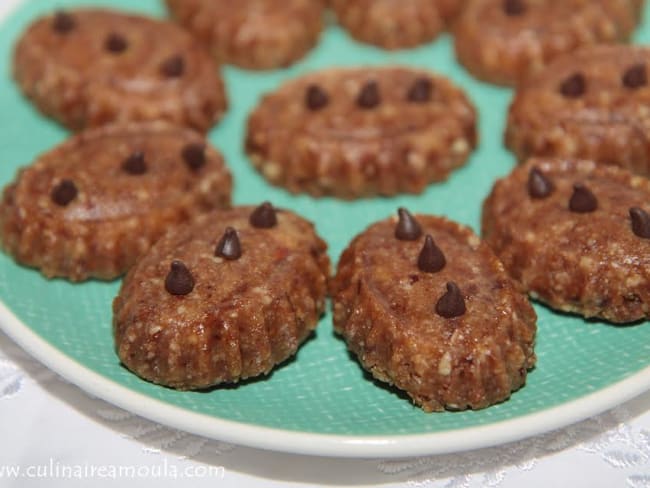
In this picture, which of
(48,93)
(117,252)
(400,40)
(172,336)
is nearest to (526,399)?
(172,336)

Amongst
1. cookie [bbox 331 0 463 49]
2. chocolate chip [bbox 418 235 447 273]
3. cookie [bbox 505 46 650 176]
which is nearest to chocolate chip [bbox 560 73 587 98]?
cookie [bbox 505 46 650 176]

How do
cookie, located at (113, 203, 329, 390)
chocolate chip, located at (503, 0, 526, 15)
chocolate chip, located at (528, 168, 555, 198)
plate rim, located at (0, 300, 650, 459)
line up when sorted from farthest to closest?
chocolate chip, located at (503, 0, 526, 15) < chocolate chip, located at (528, 168, 555, 198) < cookie, located at (113, 203, 329, 390) < plate rim, located at (0, 300, 650, 459)

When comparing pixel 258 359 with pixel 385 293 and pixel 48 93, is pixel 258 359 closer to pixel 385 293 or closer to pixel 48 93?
pixel 385 293

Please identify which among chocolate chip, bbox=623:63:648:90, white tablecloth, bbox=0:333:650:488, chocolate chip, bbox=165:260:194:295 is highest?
chocolate chip, bbox=623:63:648:90

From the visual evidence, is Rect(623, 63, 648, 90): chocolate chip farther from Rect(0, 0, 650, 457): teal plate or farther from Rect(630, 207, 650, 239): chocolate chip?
Rect(630, 207, 650, 239): chocolate chip

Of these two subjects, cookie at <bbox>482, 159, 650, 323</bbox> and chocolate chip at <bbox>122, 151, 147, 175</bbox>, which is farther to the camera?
chocolate chip at <bbox>122, 151, 147, 175</bbox>

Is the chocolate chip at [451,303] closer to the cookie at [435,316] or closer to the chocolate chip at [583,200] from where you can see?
the cookie at [435,316]
